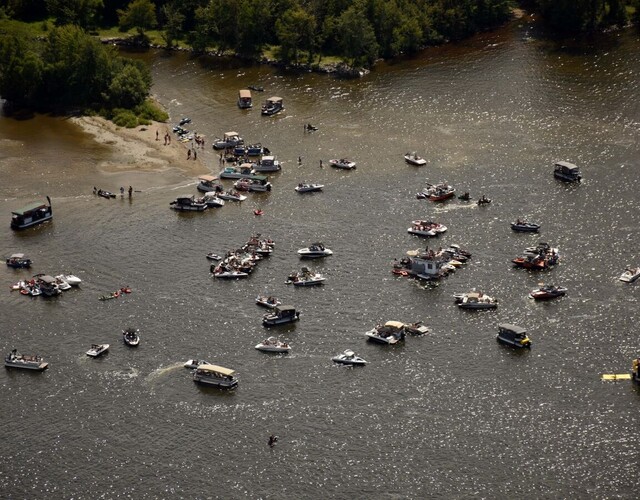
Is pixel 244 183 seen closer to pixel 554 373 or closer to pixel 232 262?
pixel 232 262

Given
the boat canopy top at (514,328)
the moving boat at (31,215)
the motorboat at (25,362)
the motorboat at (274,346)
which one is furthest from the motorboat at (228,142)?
the boat canopy top at (514,328)

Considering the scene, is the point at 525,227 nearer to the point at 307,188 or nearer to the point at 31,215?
the point at 307,188

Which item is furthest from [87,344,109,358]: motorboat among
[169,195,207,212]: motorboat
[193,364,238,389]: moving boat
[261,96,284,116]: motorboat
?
[261,96,284,116]: motorboat

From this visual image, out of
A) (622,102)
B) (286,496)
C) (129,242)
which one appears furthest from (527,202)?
(286,496)

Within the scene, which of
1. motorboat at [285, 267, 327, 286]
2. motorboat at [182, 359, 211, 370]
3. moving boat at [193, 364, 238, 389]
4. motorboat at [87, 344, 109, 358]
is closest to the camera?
moving boat at [193, 364, 238, 389]

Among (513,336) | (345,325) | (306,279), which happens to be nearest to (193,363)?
(345,325)

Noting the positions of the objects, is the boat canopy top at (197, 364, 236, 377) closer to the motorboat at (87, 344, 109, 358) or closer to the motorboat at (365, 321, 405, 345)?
the motorboat at (87, 344, 109, 358)
